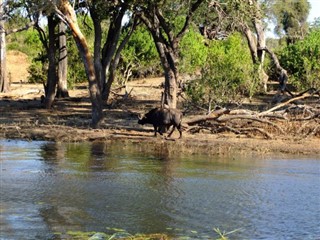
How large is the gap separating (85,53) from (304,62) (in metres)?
12.5

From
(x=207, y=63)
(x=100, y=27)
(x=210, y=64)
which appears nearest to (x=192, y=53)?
(x=207, y=63)

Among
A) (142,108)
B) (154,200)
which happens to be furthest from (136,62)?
(154,200)

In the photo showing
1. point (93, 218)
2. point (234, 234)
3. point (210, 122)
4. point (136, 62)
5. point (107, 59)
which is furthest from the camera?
point (136, 62)

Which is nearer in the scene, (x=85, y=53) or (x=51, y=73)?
(x=85, y=53)

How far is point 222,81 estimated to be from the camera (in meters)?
23.7

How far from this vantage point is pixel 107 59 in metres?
25.5

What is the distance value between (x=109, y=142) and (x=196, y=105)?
4820 mm

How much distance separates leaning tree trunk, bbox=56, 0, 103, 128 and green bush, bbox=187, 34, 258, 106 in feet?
11.8

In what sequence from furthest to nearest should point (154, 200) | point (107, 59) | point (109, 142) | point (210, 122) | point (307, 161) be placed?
point (107, 59) < point (210, 122) < point (109, 142) < point (307, 161) < point (154, 200)

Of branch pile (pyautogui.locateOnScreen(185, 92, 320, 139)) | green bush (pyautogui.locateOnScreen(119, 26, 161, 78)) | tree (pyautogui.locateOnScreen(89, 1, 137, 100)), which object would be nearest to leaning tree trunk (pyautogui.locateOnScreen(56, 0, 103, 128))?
tree (pyautogui.locateOnScreen(89, 1, 137, 100))

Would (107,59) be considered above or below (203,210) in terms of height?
above

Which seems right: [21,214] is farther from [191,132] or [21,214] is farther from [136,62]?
[136,62]

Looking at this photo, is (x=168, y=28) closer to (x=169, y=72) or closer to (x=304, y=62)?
(x=169, y=72)

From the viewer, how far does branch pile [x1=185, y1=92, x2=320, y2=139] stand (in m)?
20.3
